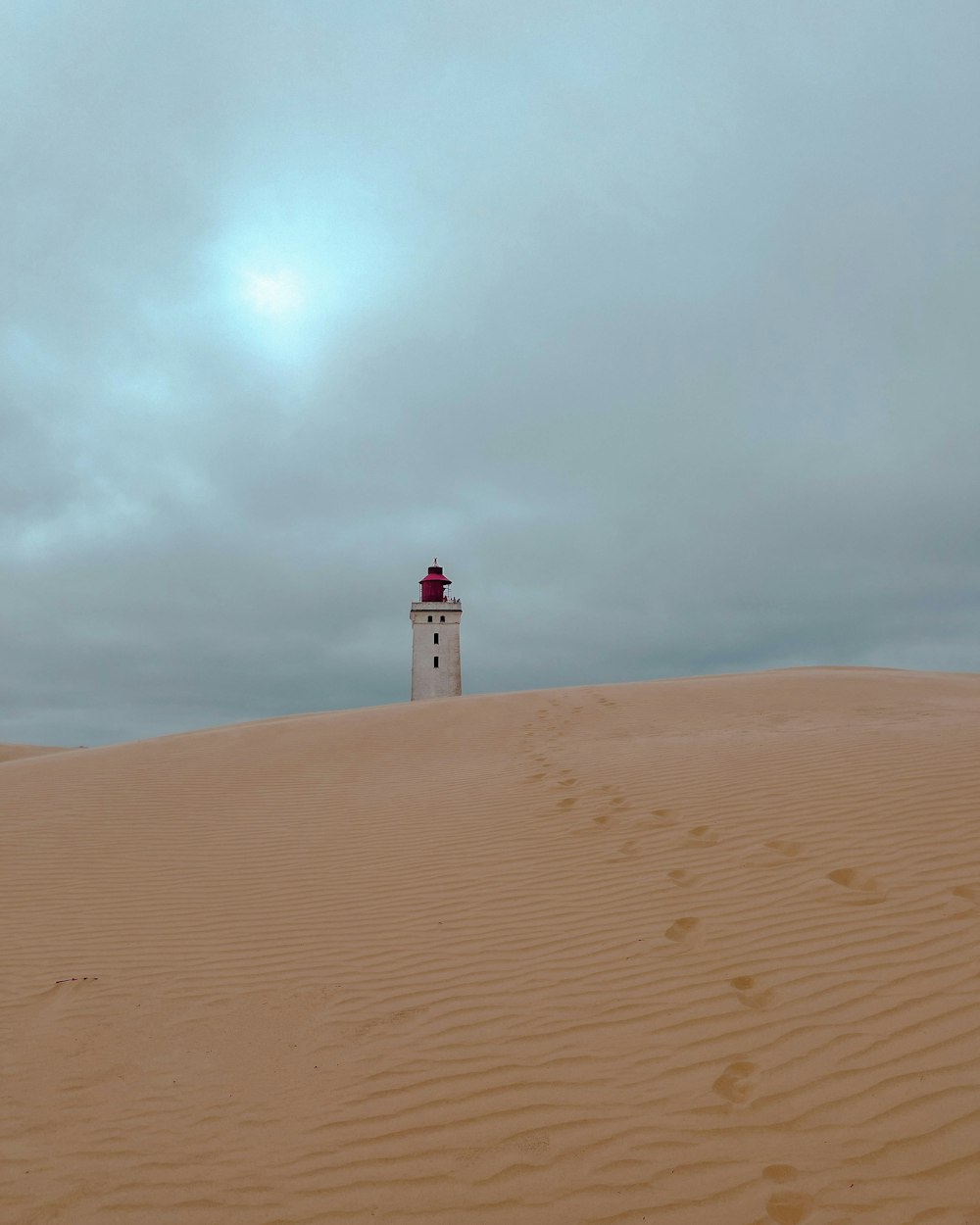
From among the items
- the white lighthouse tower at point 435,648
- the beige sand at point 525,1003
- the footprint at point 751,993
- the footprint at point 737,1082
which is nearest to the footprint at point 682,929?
the beige sand at point 525,1003

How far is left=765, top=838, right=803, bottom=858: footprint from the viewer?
6105 mm

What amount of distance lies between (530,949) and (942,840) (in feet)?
10.8

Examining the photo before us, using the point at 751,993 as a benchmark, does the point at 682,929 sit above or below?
above

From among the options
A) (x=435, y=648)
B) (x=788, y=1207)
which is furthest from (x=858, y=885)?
(x=435, y=648)

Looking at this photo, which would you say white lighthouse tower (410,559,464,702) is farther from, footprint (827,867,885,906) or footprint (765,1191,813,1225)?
footprint (765,1191,813,1225)

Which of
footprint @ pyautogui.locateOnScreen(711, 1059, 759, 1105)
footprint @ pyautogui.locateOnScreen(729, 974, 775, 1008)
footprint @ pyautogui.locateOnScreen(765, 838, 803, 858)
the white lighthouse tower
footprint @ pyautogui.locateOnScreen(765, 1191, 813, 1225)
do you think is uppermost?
the white lighthouse tower

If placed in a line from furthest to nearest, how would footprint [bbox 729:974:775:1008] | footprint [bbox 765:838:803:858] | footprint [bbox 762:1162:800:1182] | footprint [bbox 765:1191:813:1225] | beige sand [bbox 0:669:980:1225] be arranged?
footprint [bbox 765:838:803:858], footprint [bbox 729:974:775:1008], beige sand [bbox 0:669:980:1225], footprint [bbox 762:1162:800:1182], footprint [bbox 765:1191:813:1225]

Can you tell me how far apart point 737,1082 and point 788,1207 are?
715mm

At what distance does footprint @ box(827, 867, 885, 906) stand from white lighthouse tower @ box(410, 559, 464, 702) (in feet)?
106

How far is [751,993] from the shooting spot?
4.36m

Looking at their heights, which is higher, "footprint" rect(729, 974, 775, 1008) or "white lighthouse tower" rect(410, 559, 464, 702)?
"white lighthouse tower" rect(410, 559, 464, 702)

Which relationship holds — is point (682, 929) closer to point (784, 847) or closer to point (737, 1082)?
point (784, 847)

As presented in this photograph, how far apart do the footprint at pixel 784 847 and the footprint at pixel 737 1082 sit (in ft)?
8.45

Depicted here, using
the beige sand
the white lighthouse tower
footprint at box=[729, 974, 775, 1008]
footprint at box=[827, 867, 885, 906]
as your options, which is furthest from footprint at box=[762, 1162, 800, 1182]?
the white lighthouse tower
